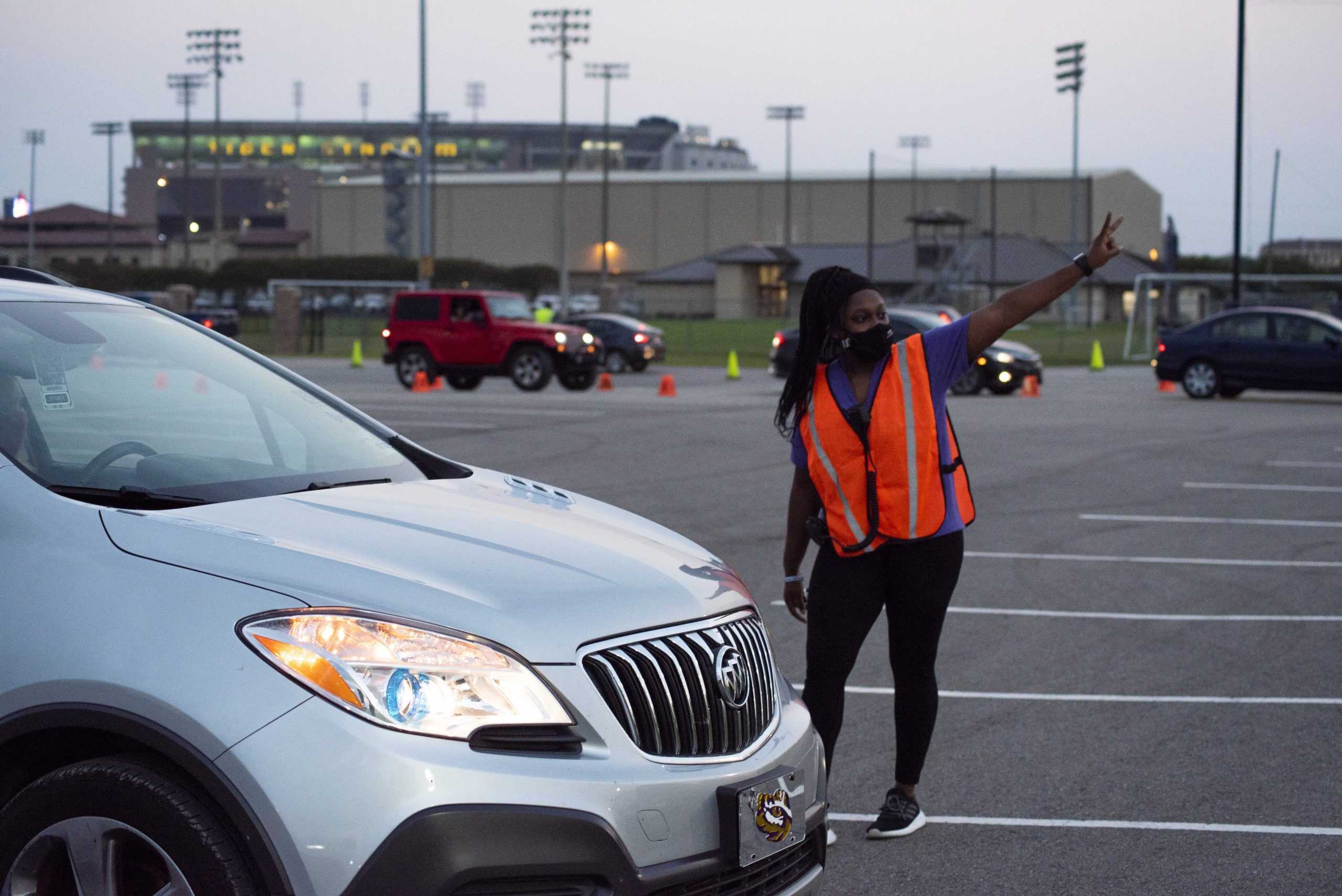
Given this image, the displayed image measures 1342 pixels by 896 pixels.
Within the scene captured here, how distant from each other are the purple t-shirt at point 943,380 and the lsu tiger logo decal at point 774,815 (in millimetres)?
1484

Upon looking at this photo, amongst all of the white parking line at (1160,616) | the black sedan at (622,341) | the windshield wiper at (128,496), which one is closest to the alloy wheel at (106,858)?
the windshield wiper at (128,496)

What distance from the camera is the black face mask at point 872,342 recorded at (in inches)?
175

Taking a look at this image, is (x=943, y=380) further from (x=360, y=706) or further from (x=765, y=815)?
(x=360, y=706)

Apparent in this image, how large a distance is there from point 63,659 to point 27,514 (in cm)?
40

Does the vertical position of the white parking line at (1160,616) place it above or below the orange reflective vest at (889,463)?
below

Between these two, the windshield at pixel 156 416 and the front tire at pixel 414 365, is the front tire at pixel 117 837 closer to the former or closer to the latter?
the windshield at pixel 156 416

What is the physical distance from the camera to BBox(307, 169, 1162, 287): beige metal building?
342ft

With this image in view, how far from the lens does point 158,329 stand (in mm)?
4199

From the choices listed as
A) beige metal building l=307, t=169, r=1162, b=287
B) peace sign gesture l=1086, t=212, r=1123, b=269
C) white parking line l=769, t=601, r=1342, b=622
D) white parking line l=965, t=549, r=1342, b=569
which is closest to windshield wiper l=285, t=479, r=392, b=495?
peace sign gesture l=1086, t=212, r=1123, b=269

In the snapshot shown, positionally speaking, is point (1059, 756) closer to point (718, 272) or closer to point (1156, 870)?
point (1156, 870)

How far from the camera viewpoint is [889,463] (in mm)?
4422

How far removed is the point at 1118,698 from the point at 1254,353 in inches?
827

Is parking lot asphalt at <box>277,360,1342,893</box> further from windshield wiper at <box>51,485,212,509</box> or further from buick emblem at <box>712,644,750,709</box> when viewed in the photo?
windshield wiper at <box>51,485,212,509</box>

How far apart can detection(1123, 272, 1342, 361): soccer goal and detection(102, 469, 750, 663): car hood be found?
3491 cm
